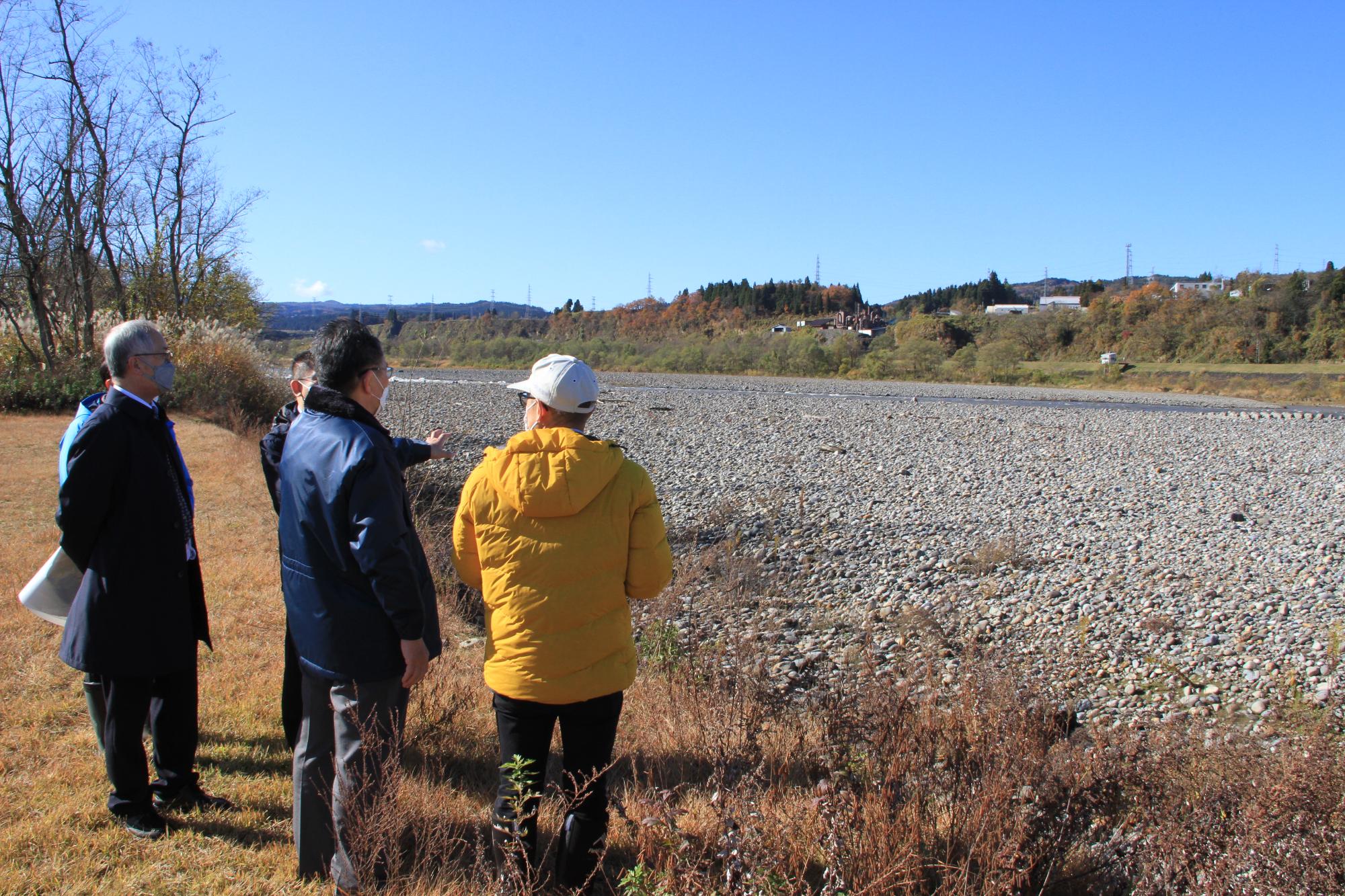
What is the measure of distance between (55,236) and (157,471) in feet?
71.5

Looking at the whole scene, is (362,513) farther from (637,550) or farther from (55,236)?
(55,236)

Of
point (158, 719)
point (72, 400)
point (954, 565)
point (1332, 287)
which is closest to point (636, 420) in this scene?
Result: point (72, 400)

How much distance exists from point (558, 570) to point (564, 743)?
56 centimetres

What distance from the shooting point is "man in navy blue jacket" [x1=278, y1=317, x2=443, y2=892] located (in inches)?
99.9

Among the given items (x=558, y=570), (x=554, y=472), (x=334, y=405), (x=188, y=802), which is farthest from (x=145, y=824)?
(x=554, y=472)

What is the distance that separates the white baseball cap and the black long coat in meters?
1.55

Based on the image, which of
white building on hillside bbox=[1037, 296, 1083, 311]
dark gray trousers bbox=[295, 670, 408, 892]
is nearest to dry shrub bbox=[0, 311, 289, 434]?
dark gray trousers bbox=[295, 670, 408, 892]

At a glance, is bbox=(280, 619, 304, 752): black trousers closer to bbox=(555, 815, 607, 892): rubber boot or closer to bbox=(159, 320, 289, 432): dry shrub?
bbox=(555, 815, 607, 892): rubber boot

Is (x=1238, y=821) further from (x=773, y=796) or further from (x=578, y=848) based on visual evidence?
(x=578, y=848)

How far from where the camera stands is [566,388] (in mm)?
2605

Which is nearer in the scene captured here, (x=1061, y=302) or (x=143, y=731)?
(x=143, y=731)

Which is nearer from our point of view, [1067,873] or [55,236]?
[1067,873]

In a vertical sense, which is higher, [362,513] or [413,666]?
[362,513]

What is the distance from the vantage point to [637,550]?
2.71m
